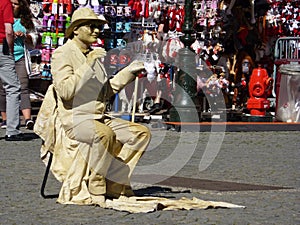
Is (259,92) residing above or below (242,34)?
below

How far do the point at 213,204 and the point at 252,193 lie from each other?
3.11 feet

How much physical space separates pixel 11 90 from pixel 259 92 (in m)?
5.22

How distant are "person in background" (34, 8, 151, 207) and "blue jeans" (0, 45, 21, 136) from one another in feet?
14.5

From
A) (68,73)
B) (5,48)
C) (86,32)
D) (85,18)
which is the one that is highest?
(85,18)

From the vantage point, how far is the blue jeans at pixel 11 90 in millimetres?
12312

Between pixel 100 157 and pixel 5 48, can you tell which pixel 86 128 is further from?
pixel 5 48

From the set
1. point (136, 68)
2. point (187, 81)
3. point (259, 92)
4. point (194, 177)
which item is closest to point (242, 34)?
point (259, 92)

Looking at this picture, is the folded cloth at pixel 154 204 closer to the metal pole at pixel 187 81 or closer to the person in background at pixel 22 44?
the person in background at pixel 22 44

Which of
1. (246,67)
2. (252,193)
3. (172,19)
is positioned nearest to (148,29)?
(172,19)

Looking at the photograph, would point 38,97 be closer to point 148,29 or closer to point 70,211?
point 148,29

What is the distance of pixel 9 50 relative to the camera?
12367 mm

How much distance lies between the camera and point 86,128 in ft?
25.0

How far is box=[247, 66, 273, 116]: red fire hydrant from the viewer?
15.8m

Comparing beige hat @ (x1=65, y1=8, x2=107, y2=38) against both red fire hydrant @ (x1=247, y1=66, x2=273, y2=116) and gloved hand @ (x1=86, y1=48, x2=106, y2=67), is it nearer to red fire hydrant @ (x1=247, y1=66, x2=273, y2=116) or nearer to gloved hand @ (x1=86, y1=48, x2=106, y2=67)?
gloved hand @ (x1=86, y1=48, x2=106, y2=67)
